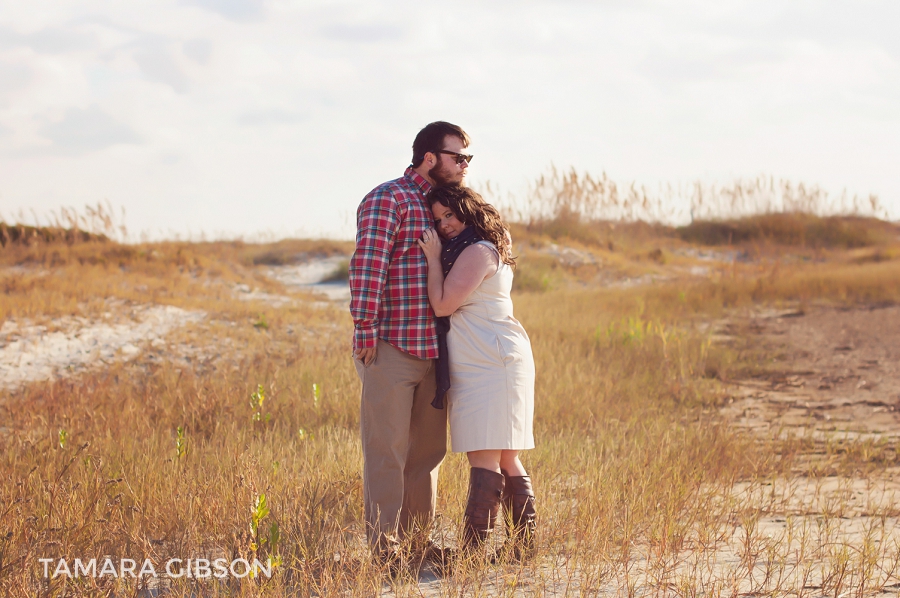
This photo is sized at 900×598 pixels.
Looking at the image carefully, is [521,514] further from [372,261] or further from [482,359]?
[372,261]

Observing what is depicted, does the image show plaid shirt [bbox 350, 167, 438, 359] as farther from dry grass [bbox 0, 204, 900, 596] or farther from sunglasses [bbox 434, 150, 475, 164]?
dry grass [bbox 0, 204, 900, 596]

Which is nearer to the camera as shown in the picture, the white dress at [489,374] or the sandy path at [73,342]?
the white dress at [489,374]

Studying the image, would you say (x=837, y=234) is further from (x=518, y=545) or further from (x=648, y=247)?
(x=518, y=545)

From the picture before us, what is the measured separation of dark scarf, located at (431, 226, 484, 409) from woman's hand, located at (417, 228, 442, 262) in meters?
0.05

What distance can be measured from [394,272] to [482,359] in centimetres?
56

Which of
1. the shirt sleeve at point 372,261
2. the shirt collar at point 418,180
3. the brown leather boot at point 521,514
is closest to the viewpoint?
the shirt sleeve at point 372,261

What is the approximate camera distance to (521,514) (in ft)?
10.7

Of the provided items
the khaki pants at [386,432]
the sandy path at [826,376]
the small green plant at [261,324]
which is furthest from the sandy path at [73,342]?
the sandy path at [826,376]

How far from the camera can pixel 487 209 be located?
3.32 metres

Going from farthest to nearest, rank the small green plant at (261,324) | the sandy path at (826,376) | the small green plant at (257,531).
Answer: the small green plant at (261,324) < the sandy path at (826,376) < the small green plant at (257,531)

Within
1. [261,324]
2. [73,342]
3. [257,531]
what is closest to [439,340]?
[257,531]

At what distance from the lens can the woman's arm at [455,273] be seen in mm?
3162

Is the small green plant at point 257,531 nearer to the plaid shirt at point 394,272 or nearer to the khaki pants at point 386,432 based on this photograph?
the khaki pants at point 386,432

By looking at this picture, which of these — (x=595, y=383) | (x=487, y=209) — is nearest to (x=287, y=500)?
(x=487, y=209)
